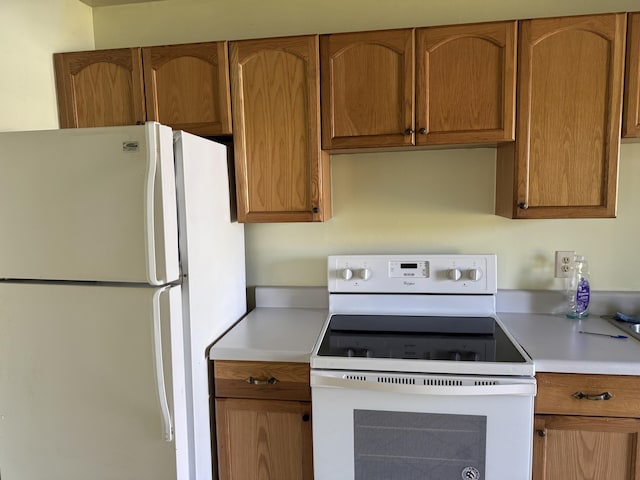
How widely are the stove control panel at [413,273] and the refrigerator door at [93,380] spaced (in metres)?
0.82

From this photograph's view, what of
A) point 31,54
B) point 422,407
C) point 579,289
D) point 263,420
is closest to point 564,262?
point 579,289

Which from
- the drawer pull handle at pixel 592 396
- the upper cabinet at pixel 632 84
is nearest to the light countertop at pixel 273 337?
the drawer pull handle at pixel 592 396

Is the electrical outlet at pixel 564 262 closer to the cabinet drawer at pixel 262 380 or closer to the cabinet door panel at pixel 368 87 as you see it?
the cabinet door panel at pixel 368 87

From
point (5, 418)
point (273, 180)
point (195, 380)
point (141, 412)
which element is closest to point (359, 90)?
point (273, 180)

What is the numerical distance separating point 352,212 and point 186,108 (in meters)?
0.88

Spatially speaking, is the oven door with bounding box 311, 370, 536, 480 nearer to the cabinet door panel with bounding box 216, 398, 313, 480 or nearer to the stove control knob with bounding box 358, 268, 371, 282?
the cabinet door panel with bounding box 216, 398, 313, 480

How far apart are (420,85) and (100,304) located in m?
1.40

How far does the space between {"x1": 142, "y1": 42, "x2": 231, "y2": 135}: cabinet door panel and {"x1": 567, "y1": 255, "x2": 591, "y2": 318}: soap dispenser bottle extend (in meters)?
1.65

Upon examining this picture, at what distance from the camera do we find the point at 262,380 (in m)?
1.60

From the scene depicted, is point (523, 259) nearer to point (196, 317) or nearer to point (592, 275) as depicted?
point (592, 275)

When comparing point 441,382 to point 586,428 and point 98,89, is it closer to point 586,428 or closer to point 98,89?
point 586,428

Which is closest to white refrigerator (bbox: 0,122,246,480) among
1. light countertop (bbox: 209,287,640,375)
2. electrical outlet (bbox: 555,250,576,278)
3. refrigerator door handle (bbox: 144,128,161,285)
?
refrigerator door handle (bbox: 144,128,161,285)

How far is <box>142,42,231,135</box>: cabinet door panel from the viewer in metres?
1.77

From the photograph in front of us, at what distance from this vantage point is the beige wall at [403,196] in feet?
6.26
